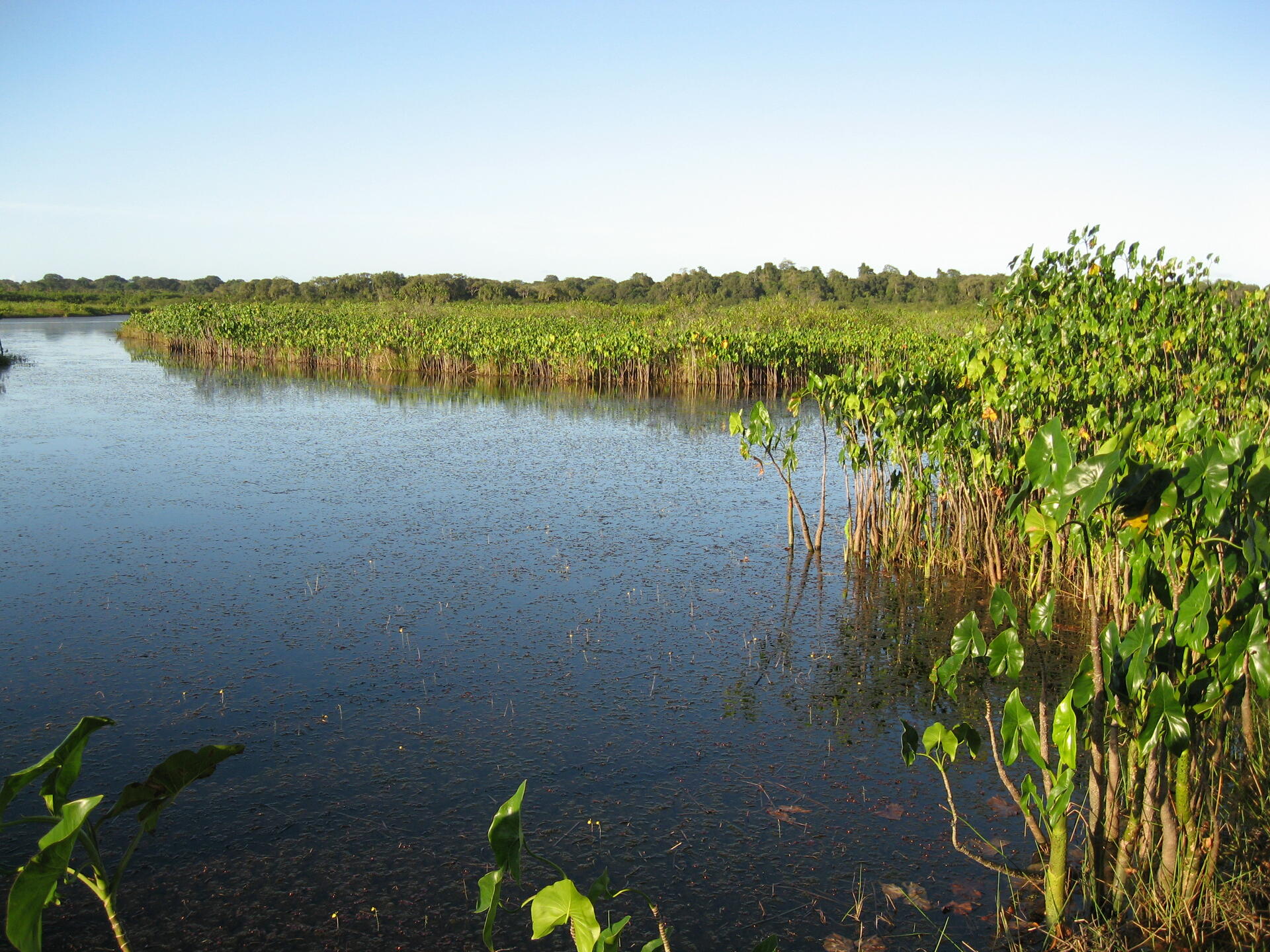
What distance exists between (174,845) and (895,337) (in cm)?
1955

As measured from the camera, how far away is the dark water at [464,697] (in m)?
3.09

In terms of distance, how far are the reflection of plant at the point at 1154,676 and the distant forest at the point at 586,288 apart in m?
45.8

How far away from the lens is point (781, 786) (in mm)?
3762

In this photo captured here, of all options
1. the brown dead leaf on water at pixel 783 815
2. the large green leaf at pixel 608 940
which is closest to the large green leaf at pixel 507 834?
the large green leaf at pixel 608 940

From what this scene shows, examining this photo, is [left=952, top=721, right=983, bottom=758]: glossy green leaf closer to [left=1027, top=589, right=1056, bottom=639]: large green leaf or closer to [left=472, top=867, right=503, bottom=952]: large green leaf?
[left=1027, top=589, right=1056, bottom=639]: large green leaf

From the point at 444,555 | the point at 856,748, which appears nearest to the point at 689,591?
the point at 444,555

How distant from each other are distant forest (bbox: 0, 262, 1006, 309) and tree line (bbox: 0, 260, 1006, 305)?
0.07m

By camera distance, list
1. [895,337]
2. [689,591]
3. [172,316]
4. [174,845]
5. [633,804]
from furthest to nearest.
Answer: [172,316] → [895,337] → [689,591] → [633,804] → [174,845]

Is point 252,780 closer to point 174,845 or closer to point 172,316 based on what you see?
point 174,845

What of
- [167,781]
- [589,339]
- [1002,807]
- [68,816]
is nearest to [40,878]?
[68,816]

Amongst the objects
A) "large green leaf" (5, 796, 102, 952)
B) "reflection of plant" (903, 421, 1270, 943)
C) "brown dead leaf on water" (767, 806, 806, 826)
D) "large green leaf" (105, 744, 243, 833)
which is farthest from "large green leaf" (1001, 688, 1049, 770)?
"large green leaf" (5, 796, 102, 952)

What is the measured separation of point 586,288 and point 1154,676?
6318 centimetres

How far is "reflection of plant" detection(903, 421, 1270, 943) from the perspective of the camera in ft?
7.05

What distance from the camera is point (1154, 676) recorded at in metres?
2.59
